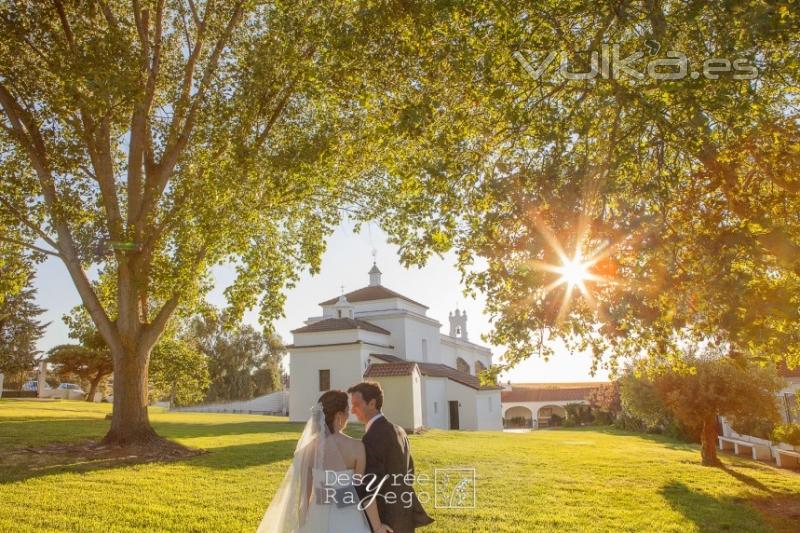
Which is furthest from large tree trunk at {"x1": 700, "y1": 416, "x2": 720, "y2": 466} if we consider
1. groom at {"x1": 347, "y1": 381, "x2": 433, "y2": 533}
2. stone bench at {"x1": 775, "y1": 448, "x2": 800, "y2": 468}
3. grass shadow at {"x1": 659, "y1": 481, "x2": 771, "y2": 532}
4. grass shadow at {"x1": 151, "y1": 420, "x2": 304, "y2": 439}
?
grass shadow at {"x1": 151, "y1": 420, "x2": 304, "y2": 439}

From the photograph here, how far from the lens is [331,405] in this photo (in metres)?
5.49

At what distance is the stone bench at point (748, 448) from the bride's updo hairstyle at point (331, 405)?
22229 millimetres

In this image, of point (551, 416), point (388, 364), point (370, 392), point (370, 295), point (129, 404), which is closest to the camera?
point (370, 392)

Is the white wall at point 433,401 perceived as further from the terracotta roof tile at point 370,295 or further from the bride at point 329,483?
the bride at point 329,483

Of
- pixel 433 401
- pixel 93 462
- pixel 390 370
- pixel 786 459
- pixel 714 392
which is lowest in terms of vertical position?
pixel 786 459

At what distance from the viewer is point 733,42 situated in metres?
7.06

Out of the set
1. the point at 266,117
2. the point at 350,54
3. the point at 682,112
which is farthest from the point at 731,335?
the point at 266,117

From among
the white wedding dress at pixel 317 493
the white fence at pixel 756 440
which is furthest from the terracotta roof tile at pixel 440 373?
the white wedding dress at pixel 317 493

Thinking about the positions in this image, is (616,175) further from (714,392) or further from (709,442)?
(709,442)

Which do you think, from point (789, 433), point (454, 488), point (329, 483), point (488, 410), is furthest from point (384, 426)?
point (488, 410)

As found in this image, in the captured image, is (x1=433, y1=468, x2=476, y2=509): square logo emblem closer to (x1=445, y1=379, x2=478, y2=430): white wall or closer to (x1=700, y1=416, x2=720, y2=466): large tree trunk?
(x1=700, y1=416, x2=720, y2=466): large tree trunk

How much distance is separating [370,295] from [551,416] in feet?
88.9

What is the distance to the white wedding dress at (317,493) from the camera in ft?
17.6

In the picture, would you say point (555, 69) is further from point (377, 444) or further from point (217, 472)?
point (217, 472)
